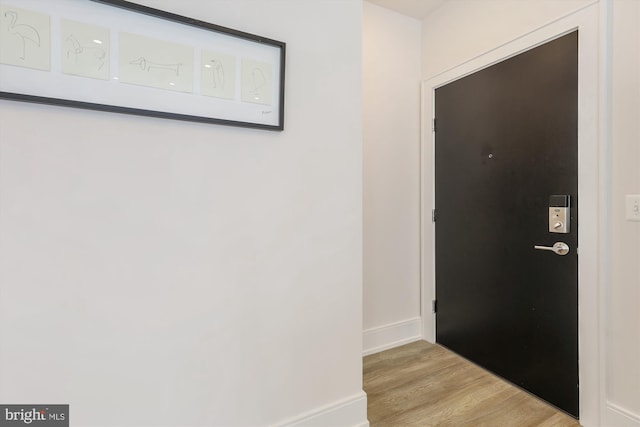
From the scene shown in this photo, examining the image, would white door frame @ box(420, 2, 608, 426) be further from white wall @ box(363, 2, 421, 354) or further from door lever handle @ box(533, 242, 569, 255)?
white wall @ box(363, 2, 421, 354)

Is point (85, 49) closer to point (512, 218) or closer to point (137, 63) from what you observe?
point (137, 63)

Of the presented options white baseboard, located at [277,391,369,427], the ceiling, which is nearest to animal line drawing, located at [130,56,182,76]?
white baseboard, located at [277,391,369,427]

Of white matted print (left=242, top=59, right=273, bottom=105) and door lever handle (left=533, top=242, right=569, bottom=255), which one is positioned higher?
white matted print (left=242, top=59, right=273, bottom=105)

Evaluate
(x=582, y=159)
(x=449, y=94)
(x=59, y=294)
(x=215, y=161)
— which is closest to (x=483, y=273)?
(x=582, y=159)

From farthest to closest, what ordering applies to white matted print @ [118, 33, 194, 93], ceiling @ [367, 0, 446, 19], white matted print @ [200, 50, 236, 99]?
1. ceiling @ [367, 0, 446, 19]
2. white matted print @ [200, 50, 236, 99]
3. white matted print @ [118, 33, 194, 93]

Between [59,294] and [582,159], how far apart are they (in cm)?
228

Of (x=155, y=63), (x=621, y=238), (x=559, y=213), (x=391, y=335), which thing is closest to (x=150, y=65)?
(x=155, y=63)

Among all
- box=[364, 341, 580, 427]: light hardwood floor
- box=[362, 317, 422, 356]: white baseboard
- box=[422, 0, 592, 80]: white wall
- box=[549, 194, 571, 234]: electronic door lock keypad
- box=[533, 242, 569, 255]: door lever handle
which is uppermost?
box=[422, 0, 592, 80]: white wall

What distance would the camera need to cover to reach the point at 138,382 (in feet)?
3.67

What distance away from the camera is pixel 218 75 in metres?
1.19

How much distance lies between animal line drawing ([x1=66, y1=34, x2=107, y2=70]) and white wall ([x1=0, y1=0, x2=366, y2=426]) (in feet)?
0.53

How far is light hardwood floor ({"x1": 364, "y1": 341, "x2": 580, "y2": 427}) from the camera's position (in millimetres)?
1656

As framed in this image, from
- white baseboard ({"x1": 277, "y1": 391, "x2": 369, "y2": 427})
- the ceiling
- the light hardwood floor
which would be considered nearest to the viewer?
white baseboard ({"x1": 277, "y1": 391, "x2": 369, "y2": 427})

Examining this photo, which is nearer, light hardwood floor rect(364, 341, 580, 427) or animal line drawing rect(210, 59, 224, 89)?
animal line drawing rect(210, 59, 224, 89)
